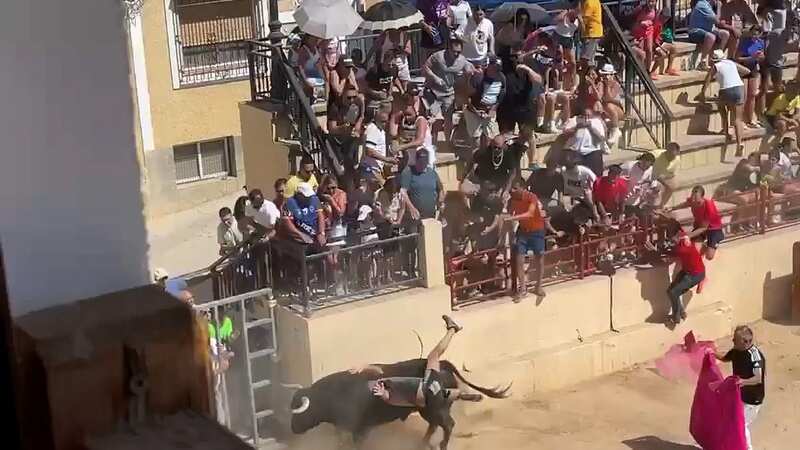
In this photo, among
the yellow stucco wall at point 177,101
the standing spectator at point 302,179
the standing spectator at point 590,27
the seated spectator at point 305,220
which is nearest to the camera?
the seated spectator at point 305,220

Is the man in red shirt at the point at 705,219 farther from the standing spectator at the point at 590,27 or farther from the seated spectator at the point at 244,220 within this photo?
the seated spectator at the point at 244,220

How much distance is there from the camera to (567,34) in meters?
15.1

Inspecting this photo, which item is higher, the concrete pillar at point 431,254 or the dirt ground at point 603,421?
the concrete pillar at point 431,254

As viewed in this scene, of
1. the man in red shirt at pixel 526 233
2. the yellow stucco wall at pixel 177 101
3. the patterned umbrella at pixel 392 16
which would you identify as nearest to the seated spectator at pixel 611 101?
the patterned umbrella at pixel 392 16

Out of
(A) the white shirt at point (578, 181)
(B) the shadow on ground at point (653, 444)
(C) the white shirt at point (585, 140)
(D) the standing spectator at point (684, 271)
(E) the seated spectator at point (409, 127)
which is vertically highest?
(E) the seated spectator at point (409, 127)

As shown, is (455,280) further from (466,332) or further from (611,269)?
(611,269)

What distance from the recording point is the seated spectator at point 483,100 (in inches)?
534

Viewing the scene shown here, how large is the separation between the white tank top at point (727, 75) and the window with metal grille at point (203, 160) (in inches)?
290

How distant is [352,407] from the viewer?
10.6 m

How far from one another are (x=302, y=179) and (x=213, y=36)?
7.58 metres

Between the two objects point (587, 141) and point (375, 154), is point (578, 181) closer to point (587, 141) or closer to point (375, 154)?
point (587, 141)

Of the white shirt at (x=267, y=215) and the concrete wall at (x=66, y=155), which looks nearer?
the concrete wall at (x=66, y=155)

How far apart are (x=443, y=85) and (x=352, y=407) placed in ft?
14.3

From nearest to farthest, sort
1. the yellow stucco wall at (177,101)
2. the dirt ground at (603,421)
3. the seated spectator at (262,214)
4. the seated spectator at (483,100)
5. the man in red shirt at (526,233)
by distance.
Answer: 1. the dirt ground at (603,421)
2. the seated spectator at (262,214)
3. the man in red shirt at (526,233)
4. the seated spectator at (483,100)
5. the yellow stucco wall at (177,101)
